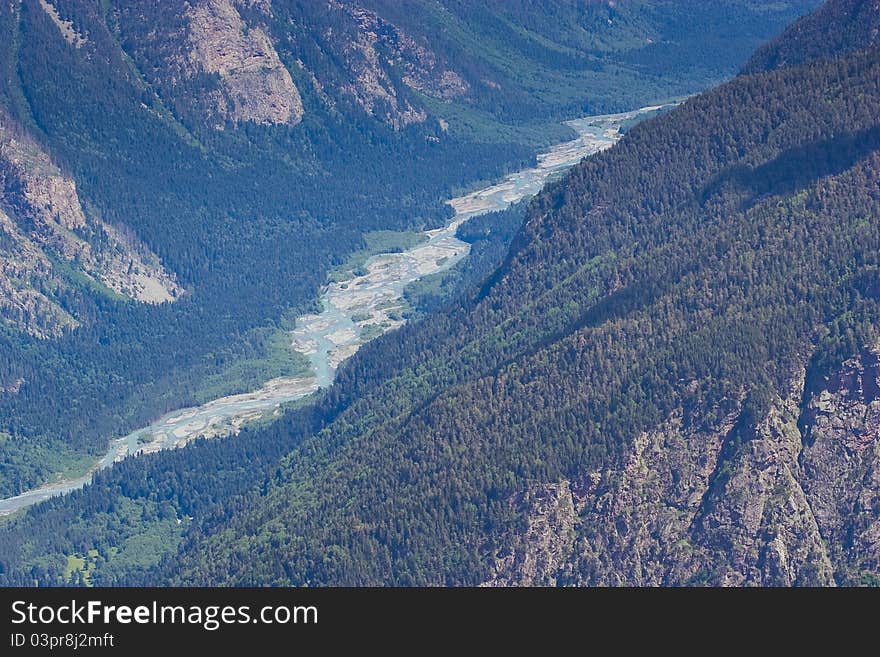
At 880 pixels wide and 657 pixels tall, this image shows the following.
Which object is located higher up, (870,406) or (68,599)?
(870,406)

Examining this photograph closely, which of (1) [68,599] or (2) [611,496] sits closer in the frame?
(1) [68,599]

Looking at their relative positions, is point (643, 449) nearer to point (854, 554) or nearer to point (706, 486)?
point (706, 486)

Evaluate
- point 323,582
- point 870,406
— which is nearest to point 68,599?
point 323,582

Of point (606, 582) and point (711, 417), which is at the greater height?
point (711, 417)

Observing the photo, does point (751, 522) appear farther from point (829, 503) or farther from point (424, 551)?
point (424, 551)

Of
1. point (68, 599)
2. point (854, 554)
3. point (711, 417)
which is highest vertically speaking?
point (711, 417)

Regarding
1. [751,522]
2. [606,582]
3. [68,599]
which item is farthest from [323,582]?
[68,599]
